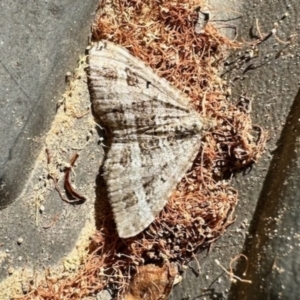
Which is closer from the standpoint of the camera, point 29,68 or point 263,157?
point 29,68

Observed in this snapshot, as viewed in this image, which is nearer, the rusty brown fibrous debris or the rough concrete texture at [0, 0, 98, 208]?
the rough concrete texture at [0, 0, 98, 208]

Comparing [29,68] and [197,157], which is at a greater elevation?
[29,68]

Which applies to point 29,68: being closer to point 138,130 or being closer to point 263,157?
point 138,130

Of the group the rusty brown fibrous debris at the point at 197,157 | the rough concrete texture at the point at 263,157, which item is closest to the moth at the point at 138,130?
the rusty brown fibrous debris at the point at 197,157

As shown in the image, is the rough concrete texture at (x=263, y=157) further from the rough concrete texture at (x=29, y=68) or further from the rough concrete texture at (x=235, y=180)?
the rough concrete texture at (x=29, y=68)

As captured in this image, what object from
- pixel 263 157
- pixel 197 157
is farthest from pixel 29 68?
pixel 263 157

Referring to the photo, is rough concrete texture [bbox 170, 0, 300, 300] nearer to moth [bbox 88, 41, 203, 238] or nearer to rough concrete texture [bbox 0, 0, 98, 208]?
moth [bbox 88, 41, 203, 238]

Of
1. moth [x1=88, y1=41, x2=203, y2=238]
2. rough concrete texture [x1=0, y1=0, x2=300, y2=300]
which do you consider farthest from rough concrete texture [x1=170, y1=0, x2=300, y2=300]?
moth [x1=88, y1=41, x2=203, y2=238]
